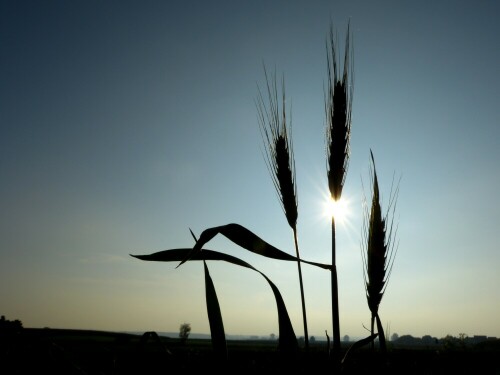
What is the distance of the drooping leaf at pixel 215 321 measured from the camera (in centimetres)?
109

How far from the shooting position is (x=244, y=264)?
130cm

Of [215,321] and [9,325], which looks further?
[215,321]

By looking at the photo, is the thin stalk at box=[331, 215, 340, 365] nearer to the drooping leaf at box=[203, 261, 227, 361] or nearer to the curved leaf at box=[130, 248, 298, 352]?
the curved leaf at box=[130, 248, 298, 352]

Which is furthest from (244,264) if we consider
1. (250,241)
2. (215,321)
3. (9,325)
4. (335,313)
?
(9,325)

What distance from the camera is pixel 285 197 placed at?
1.81 m

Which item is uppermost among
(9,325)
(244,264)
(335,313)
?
(244,264)

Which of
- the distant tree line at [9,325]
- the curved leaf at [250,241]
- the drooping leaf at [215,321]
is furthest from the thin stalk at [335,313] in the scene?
the distant tree line at [9,325]

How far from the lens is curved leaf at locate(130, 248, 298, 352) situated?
45.9 inches

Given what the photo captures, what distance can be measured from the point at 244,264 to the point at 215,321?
0.71ft

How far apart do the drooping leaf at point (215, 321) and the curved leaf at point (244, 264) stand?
9 cm

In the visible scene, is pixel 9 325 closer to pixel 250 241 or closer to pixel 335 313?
pixel 250 241

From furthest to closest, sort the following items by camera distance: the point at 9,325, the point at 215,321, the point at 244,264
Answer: the point at 244,264 → the point at 215,321 → the point at 9,325

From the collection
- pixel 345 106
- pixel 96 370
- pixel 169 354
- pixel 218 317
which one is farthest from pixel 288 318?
pixel 345 106

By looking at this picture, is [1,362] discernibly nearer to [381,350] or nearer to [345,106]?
[381,350]
